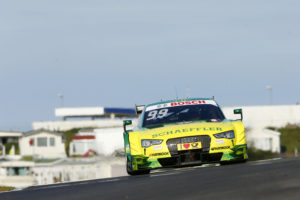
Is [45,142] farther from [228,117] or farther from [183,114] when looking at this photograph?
[183,114]

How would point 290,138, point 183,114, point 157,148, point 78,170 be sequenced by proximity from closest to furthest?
point 157,148 < point 183,114 < point 78,170 < point 290,138

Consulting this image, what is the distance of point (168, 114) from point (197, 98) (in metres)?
0.89

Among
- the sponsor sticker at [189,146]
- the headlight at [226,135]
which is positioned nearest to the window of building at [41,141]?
the headlight at [226,135]

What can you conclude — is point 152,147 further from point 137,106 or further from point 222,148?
point 137,106

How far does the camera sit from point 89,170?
53.7 meters

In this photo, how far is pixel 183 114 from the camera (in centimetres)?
1364

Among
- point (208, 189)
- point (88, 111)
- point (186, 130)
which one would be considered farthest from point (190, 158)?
point (88, 111)

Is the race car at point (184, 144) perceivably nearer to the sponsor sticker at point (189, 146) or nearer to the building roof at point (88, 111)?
the sponsor sticker at point (189, 146)

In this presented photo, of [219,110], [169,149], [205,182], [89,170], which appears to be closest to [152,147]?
[169,149]

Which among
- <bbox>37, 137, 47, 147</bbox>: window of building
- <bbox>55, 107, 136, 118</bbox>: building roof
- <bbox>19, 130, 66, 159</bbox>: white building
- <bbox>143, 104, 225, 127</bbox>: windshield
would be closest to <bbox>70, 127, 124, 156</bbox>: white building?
<bbox>19, 130, 66, 159</bbox>: white building

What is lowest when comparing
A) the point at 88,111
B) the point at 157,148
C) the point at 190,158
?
the point at 190,158

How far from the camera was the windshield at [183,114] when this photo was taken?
13.5 meters

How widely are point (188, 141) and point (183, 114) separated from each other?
156 cm

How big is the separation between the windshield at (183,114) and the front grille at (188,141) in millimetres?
1129
